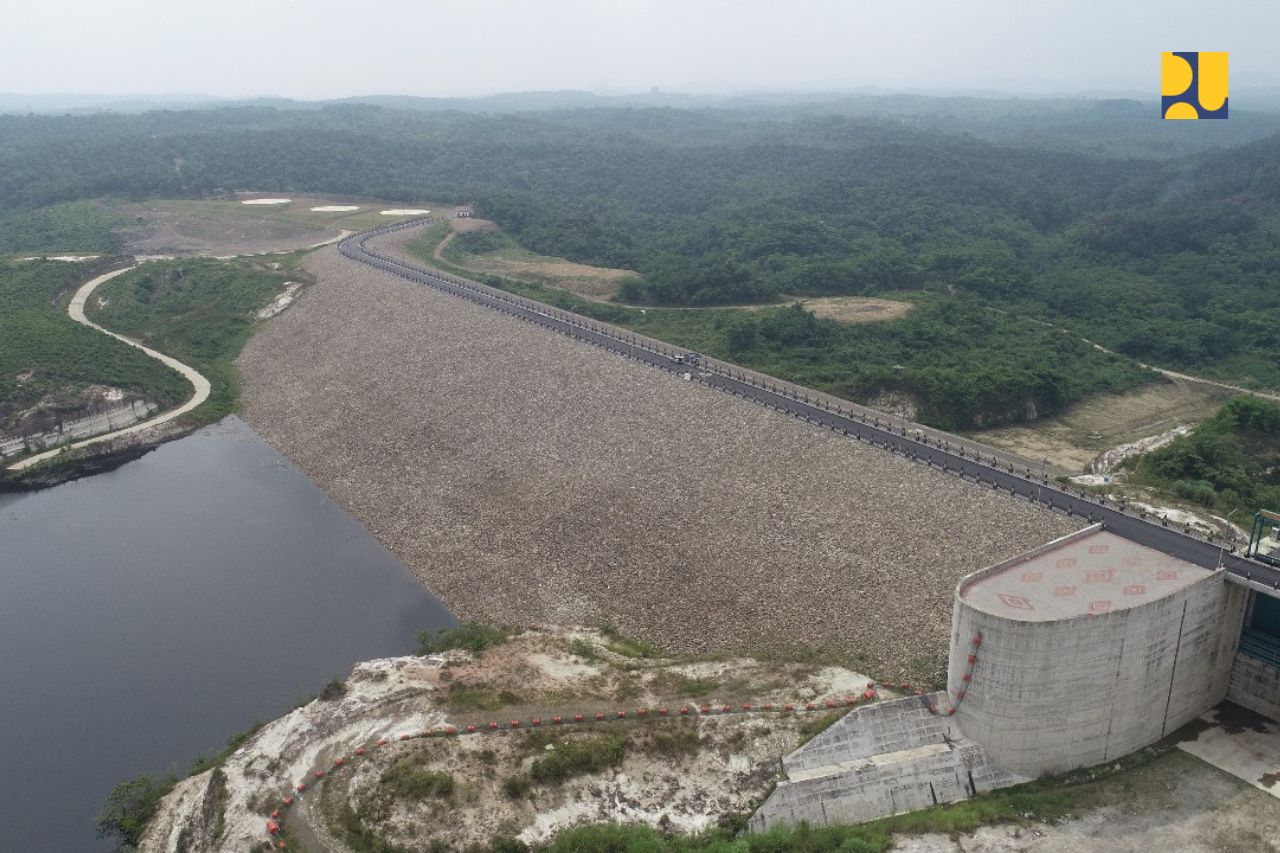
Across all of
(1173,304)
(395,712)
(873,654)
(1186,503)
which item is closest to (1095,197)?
(1173,304)

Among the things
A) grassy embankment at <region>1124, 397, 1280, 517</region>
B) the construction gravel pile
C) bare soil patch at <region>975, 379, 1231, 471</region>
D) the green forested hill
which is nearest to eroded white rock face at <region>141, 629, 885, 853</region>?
the construction gravel pile

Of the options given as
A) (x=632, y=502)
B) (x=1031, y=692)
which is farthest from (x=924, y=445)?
(x=1031, y=692)

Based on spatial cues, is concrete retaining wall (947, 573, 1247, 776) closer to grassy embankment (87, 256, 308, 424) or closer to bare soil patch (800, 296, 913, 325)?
bare soil patch (800, 296, 913, 325)

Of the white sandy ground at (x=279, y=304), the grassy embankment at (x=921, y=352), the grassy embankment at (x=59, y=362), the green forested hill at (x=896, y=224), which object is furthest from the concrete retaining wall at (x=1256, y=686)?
the white sandy ground at (x=279, y=304)

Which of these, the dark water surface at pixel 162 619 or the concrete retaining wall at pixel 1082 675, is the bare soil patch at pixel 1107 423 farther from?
the dark water surface at pixel 162 619

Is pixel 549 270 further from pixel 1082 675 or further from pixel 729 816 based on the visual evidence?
pixel 1082 675

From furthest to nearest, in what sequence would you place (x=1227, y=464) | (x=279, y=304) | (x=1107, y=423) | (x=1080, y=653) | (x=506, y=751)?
(x=279, y=304) → (x=1107, y=423) → (x=1227, y=464) → (x=506, y=751) → (x=1080, y=653)

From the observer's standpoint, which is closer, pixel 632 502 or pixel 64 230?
pixel 632 502
